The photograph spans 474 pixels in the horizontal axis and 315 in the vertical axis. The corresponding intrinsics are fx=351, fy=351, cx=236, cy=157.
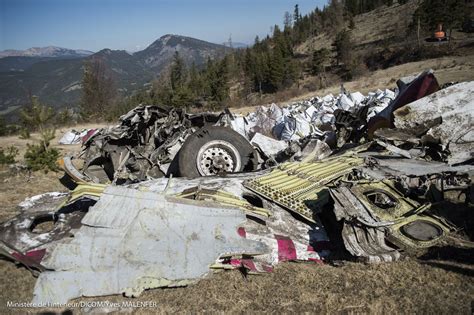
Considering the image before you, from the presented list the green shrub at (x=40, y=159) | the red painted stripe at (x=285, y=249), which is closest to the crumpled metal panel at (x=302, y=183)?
the red painted stripe at (x=285, y=249)

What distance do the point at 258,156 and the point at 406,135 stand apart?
2.22 m

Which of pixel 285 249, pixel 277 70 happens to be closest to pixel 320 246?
pixel 285 249

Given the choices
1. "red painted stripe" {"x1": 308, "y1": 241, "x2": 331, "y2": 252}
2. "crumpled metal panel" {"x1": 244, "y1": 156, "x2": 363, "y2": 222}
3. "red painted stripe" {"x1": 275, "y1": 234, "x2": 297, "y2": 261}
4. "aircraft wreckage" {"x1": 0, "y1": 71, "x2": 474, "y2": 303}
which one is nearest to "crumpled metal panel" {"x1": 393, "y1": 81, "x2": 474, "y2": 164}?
"aircraft wreckage" {"x1": 0, "y1": 71, "x2": 474, "y2": 303}

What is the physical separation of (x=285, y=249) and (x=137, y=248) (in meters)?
1.48

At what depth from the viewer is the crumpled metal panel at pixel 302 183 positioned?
→ 13.3 feet

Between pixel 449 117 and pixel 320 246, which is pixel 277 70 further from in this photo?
pixel 320 246

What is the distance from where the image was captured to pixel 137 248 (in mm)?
3254

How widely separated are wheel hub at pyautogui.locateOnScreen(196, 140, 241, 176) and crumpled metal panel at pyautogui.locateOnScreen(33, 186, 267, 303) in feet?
5.81

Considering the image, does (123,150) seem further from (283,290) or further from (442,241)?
(442,241)

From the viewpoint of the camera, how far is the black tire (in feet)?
17.4

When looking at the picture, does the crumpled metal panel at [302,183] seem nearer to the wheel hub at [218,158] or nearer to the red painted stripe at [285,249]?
the red painted stripe at [285,249]

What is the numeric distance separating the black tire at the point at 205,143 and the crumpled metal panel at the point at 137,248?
170cm

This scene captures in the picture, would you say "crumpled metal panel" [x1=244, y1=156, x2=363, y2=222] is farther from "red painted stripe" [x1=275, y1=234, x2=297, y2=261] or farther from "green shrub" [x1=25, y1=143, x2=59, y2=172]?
"green shrub" [x1=25, y1=143, x2=59, y2=172]

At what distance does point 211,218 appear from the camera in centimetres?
359
